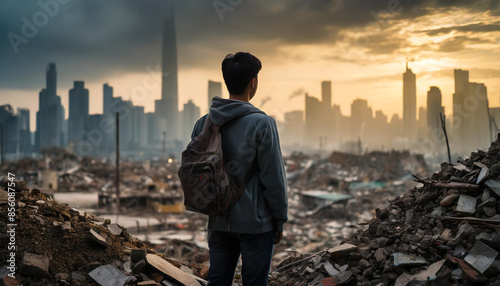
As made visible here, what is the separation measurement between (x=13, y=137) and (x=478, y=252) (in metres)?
55.3

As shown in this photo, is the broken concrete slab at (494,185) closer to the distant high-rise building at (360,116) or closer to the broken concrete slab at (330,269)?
the broken concrete slab at (330,269)

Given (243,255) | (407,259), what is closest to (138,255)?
(243,255)

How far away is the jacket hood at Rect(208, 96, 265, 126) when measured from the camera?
2.09 metres

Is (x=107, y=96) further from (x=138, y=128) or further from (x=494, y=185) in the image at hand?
(x=494, y=185)

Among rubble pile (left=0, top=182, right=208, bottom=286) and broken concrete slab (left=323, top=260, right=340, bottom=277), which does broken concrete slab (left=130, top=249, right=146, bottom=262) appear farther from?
broken concrete slab (left=323, top=260, right=340, bottom=277)

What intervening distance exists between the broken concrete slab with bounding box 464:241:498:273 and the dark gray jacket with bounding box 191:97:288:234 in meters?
1.77

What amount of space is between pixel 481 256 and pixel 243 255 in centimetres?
204

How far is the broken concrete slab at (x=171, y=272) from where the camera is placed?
3.12 metres

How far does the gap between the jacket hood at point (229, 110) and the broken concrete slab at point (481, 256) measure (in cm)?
214

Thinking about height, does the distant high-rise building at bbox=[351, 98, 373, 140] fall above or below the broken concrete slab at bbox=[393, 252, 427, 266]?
above

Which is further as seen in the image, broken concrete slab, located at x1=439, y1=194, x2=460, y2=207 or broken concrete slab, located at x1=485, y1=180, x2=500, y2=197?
broken concrete slab, located at x1=439, y1=194, x2=460, y2=207

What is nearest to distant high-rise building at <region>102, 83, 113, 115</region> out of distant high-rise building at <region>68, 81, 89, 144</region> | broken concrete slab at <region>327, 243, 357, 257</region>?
distant high-rise building at <region>68, 81, 89, 144</region>

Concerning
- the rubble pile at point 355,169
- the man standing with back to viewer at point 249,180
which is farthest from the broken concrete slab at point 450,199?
the rubble pile at point 355,169

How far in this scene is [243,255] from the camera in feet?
6.66
